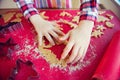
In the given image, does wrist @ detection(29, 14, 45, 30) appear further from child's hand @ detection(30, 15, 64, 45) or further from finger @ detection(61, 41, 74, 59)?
finger @ detection(61, 41, 74, 59)

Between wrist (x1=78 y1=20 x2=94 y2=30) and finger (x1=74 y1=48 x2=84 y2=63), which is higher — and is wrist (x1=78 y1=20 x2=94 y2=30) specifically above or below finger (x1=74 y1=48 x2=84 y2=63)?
above

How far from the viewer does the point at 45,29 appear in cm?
63

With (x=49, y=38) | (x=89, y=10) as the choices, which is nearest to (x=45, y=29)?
(x=49, y=38)

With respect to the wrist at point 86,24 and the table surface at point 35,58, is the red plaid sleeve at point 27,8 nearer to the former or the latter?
the table surface at point 35,58

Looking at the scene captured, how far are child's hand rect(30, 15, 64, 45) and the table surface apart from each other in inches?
1.0

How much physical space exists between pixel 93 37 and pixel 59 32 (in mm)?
100

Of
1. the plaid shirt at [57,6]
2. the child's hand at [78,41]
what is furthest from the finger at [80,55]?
the plaid shirt at [57,6]

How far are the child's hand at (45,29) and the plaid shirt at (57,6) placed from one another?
0.09 feet

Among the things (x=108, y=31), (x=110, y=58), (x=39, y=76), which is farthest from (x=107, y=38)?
(x=39, y=76)

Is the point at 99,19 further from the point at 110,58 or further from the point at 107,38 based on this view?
the point at 110,58

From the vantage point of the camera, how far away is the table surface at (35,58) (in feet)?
1.67

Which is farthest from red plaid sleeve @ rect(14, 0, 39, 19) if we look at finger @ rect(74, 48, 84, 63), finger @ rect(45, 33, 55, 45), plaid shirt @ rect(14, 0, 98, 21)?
finger @ rect(74, 48, 84, 63)

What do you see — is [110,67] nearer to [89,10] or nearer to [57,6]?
[89,10]

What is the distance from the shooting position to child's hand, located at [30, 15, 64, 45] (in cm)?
61
